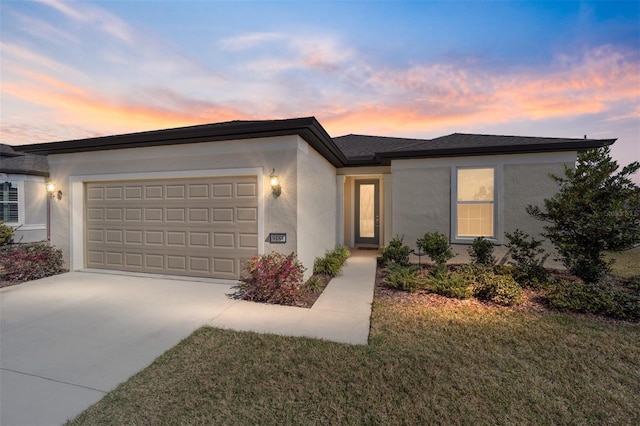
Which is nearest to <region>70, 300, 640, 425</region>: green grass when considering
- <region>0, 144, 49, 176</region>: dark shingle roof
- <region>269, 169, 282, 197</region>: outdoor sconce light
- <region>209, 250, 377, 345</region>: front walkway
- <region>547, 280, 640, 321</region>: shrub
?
<region>209, 250, 377, 345</region>: front walkway

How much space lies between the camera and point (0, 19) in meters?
5.56

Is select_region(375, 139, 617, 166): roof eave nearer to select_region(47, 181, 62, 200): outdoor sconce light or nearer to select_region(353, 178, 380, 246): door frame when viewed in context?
select_region(353, 178, 380, 246): door frame

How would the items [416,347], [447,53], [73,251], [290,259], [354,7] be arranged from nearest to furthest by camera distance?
[416,347]
[290,259]
[354,7]
[73,251]
[447,53]

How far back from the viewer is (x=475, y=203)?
7691mm

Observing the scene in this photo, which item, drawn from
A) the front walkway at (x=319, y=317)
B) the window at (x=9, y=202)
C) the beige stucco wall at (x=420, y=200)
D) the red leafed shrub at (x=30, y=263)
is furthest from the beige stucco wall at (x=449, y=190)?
the window at (x=9, y=202)

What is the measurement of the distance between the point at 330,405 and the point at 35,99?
34.3 feet

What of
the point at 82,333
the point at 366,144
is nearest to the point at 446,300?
the point at 82,333

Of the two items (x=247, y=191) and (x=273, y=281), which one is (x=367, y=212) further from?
(x=273, y=281)

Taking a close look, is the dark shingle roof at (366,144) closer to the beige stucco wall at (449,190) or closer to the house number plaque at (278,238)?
the beige stucco wall at (449,190)

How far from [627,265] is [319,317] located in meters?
10.2

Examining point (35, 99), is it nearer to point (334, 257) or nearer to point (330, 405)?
point (334, 257)

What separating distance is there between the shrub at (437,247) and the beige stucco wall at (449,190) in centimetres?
59

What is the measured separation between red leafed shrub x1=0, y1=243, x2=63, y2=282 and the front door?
9387 mm

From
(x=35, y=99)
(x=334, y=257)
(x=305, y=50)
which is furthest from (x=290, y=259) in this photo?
(x=35, y=99)
